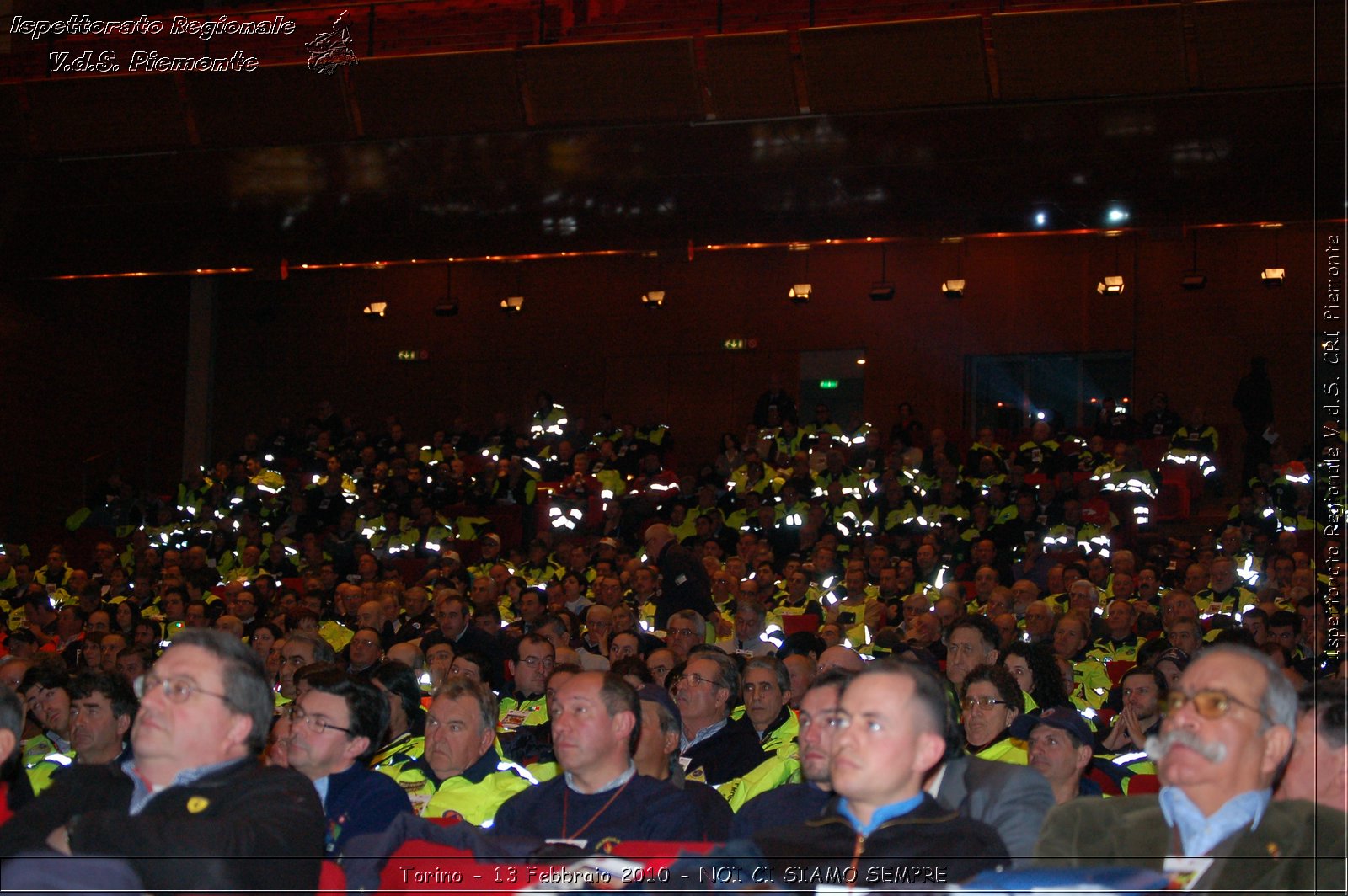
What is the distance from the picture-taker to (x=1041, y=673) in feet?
16.2

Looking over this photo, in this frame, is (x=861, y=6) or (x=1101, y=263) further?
(x=1101, y=263)

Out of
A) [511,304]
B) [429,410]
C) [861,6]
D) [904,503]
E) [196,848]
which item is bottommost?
[196,848]

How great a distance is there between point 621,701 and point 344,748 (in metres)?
0.78

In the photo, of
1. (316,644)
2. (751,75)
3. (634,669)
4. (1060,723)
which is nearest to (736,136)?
(751,75)

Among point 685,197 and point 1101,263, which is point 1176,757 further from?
point 1101,263

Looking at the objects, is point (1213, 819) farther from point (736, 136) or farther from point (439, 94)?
point (439, 94)

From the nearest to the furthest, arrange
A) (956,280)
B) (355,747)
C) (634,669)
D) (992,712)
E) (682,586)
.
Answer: (355,747) < (992,712) < (634,669) < (682,586) < (956,280)

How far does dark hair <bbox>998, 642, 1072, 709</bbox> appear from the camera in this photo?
4.90 m

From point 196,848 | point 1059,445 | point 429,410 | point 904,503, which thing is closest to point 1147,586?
point 904,503

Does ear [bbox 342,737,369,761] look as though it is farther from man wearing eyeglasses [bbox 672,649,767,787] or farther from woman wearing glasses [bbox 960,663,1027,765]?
woman wearing glasses [bbox 960,663,1027,765]

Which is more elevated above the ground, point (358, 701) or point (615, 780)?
point (358, 701)

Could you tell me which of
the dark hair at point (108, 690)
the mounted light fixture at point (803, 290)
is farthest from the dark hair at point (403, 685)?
the mounted light fixture at point (803, 290)

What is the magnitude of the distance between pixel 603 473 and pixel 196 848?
10931 millimetres

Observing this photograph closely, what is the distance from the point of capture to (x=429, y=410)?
18266 mm
